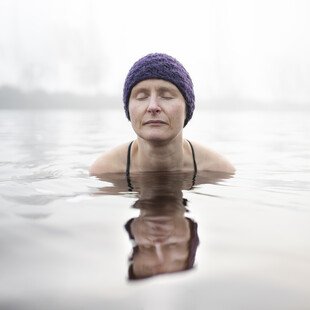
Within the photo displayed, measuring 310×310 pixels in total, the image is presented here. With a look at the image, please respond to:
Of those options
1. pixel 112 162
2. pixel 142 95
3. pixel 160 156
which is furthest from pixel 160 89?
pixel 112 162

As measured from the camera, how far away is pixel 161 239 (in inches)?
82.0

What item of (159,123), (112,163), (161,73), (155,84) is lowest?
(112,163)

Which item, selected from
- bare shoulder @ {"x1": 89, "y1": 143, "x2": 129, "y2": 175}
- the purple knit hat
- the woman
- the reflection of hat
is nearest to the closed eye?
the woman

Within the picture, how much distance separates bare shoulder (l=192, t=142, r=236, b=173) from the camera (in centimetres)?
488

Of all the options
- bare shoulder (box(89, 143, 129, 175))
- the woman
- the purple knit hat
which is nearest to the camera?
the woman

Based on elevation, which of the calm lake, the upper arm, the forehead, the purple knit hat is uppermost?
the purple knit hat

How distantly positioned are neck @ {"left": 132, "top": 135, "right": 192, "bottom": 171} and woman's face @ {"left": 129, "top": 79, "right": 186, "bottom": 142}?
28 centimetres

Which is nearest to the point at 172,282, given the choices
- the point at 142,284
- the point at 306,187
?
the point at 142,284

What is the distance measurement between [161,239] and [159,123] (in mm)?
2126

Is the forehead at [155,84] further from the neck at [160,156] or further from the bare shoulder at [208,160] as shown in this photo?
the bare shoulder at [208,160]

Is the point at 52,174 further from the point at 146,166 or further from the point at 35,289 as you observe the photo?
the point at 35,289

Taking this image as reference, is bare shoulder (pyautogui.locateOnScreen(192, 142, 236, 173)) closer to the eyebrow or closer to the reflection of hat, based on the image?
the eyebrow

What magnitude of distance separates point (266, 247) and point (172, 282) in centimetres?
70

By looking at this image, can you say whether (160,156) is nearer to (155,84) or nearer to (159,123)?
(159,123)
